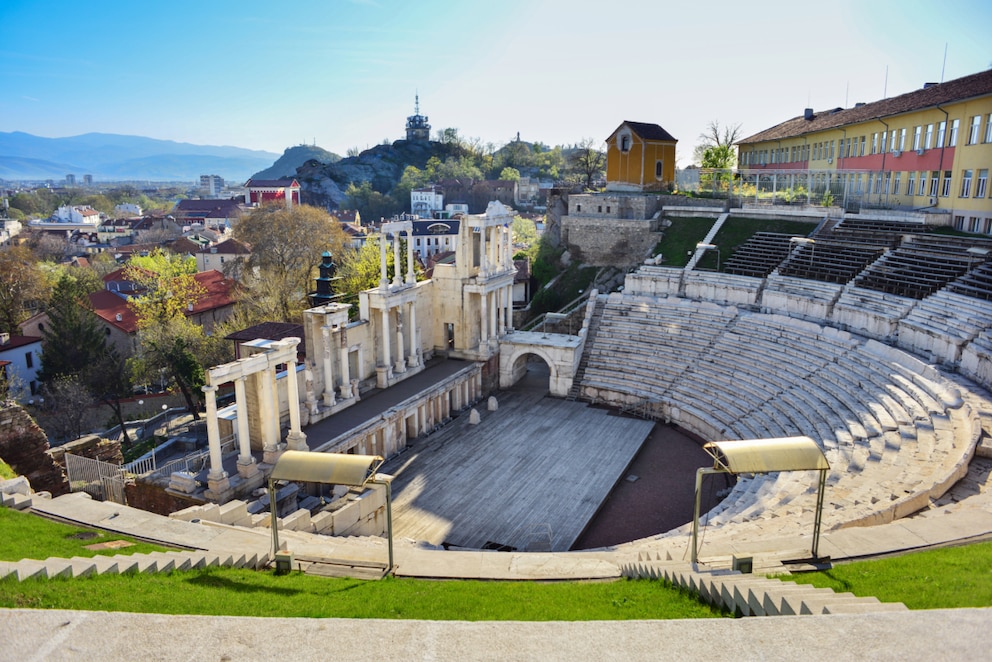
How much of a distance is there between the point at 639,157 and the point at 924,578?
41038 mm

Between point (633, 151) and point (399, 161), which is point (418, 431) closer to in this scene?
point (633, 151)

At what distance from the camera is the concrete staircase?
9508mm

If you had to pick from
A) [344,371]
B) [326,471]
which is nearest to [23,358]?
[344,371]

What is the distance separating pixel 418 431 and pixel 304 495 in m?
7.62

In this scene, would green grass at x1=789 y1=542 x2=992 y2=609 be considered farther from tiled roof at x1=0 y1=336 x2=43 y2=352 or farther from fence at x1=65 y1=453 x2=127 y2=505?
tiled roof at x1=0 y1=336 x2=43 y2=352

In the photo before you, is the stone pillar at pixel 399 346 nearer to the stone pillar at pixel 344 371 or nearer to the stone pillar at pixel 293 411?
the stone pillar at pixel 344 371

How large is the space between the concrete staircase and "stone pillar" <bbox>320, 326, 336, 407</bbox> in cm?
1248

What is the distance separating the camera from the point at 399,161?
148 meters

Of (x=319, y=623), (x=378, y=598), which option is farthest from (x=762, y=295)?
(x=319, y=623)

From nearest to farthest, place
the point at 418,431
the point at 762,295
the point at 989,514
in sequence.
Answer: the point at 989,514
the point at 418,431
the point at 762,295

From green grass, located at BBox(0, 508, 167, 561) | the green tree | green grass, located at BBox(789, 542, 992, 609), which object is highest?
the green tree

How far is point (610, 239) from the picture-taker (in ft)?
140

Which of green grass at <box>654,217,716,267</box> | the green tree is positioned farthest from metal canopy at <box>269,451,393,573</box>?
the green tree

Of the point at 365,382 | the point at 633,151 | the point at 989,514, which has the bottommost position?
the point at 365,382
